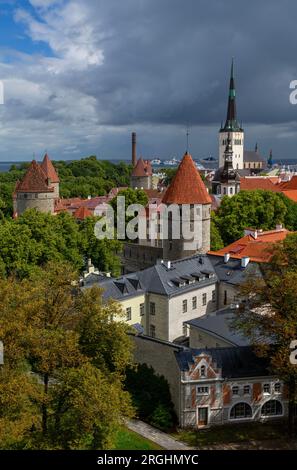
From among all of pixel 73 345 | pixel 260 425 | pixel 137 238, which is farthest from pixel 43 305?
pixel 137 238

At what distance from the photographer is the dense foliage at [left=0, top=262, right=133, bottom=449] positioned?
728 inches

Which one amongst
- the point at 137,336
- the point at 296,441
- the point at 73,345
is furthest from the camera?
the point at 137,336

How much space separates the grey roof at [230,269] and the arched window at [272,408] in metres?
11.2

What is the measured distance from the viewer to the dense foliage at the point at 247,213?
54.8 m

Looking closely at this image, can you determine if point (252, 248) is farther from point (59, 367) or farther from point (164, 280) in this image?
point (59, 367)

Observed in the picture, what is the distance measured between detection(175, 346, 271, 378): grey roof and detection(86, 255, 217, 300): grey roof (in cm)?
796

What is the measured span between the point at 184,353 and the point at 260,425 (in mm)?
5244

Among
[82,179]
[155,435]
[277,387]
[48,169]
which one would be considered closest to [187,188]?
[277,387]

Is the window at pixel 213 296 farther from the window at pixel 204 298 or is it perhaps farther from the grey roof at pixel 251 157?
the grey roof at pixel 251 157

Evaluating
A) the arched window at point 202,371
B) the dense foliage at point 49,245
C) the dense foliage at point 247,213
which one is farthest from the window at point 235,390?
the dense foliage at point 247,213
